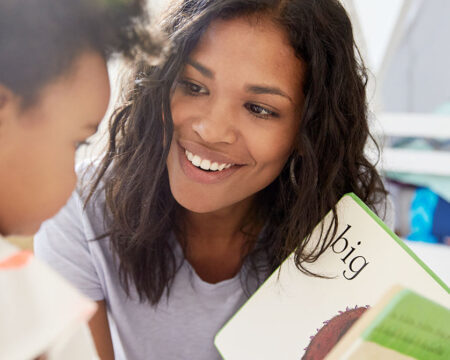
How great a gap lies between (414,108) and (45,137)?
165 cm

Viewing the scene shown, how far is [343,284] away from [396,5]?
86cm

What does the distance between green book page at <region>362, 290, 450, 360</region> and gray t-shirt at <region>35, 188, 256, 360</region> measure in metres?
0.37

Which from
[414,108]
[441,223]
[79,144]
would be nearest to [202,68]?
[79,144]

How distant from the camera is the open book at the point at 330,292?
46cm

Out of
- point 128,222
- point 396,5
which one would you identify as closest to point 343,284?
point 128,222

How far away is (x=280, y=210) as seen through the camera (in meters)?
0.71

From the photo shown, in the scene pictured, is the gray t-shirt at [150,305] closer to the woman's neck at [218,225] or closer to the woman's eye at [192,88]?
the woman's neck at [218,225]

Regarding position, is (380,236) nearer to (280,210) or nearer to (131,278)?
(280,210)

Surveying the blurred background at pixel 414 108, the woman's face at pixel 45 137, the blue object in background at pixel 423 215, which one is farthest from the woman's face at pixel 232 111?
the blue object in background at pixel 423 215

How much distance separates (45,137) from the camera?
0.26 metres

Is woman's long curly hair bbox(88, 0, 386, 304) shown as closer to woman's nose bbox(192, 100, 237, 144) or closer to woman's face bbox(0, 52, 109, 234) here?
woman's nose bbox(192, 100, 237, 144)

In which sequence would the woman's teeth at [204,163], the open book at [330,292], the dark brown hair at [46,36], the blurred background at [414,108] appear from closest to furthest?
the dark brown hair at [46,36], the open book at [330,292], the woman's teeth at [204,163], the blurred background at [414,108]

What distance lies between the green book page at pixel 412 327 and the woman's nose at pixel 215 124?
1.01ft

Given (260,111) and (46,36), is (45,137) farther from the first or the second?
(260,111)
